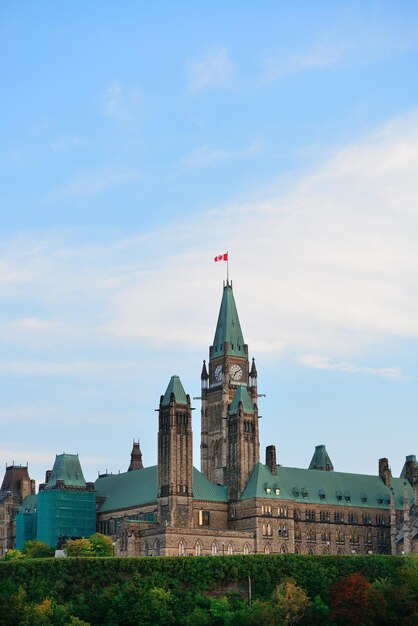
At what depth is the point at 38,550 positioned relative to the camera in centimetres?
19538

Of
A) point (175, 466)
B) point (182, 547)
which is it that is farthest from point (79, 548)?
point (175, 466)

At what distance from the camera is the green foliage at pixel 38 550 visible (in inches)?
7625

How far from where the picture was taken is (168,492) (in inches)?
7672

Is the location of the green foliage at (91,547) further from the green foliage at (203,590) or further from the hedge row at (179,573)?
the hedge row at (179,573)

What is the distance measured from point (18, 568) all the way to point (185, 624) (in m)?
21.0

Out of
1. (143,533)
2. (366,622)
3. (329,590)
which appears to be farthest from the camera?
(143,533)

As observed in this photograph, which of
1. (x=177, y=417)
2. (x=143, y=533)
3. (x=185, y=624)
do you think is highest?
(x=177, y=417)

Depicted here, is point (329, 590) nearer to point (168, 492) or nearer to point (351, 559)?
point (351, 559)

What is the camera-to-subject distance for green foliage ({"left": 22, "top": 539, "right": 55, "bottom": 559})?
19366cm

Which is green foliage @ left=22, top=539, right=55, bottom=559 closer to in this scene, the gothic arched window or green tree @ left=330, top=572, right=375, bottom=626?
the gothic arched window

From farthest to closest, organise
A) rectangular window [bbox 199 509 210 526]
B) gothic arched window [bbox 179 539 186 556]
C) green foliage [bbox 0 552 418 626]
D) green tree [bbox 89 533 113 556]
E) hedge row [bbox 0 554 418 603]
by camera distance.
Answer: rectangular window [bbox 199 509 210 526], gothic arched window [bbox 179 539 186 556], green tree [bbox 89 533 113 556], hedge row [bbox 0 554 418 603], green foliage [bbox 0 552 418 626]

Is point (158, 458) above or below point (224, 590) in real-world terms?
above

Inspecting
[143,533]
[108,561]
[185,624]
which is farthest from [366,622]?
[143,533]

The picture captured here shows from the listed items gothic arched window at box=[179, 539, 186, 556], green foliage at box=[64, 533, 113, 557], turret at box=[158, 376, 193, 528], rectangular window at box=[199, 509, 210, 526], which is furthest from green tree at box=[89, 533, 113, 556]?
rectangular window at box=[199, 509, 210, 526]
